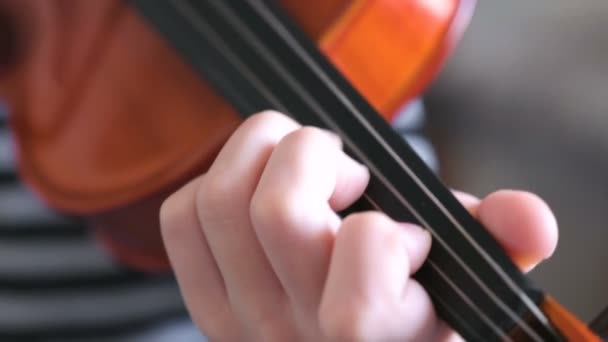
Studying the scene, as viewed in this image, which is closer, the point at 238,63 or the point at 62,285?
the point at 238,63

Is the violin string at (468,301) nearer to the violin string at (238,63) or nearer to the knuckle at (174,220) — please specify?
the violin string at (238,63)

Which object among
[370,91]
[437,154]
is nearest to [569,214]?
[437,154]

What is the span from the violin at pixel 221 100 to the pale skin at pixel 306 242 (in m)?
0.02

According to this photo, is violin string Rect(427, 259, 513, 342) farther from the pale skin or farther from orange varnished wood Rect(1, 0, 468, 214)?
orange varnished wood Rect(1, 0, 468, 214)

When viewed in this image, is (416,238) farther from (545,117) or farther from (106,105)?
(545,117)

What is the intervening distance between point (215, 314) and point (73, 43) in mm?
239

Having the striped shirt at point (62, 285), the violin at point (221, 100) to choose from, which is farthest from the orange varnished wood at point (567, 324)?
the striped shirt at point (62, 285)

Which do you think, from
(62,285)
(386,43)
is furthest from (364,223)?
(62,285)

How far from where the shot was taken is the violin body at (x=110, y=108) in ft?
1.48

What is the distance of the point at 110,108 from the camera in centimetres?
47

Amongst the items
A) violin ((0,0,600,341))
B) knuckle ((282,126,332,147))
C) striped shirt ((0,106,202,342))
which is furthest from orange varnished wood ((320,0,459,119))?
striped shirt ((0,106,202,342))

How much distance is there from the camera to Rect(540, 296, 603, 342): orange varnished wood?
10.3 inches

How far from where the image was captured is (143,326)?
571 millimetres

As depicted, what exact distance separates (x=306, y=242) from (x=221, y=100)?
193mm
